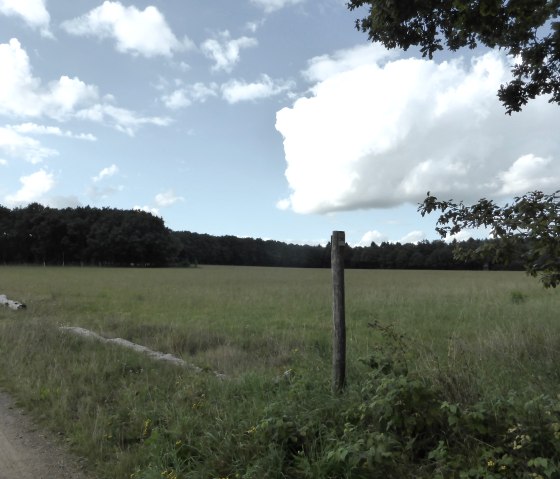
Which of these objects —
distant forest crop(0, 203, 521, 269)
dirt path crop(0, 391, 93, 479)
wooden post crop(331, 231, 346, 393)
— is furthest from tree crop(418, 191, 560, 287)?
distant forest crop(0, 203, 521, 269)

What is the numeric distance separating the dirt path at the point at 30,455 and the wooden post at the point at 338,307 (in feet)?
7.98

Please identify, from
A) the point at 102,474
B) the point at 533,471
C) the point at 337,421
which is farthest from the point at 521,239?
the point at 102,474

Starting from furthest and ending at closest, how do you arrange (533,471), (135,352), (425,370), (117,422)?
1. (135,352)
2. (117,422)
3. (425,370)
4. (533,471)

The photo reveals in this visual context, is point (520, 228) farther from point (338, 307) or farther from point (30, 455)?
point (30, 455)

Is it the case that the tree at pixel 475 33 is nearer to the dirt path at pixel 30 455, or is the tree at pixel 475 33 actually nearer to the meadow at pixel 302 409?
the meadow at pixel 302 409

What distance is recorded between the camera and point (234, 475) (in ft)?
11.8

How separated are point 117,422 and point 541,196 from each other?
4552 mm

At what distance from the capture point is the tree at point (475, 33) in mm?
5086

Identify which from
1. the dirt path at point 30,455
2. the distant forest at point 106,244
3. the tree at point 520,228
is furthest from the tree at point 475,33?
the distant forest at point 106,244

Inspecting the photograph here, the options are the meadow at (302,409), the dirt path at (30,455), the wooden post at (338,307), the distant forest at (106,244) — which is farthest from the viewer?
the distant forest at (106,244)

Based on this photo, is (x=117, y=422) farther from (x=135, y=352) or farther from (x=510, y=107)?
(x=510, y=107)

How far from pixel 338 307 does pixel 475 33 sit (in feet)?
14.5

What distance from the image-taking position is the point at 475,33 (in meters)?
6.30

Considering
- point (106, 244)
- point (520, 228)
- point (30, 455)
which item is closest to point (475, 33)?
point (520, 228)
